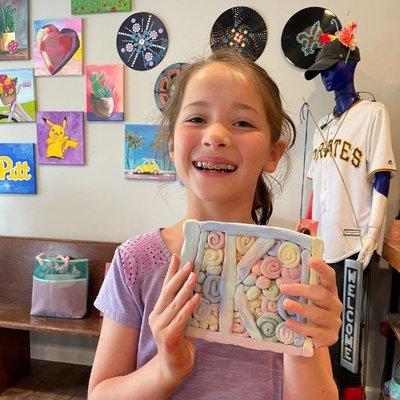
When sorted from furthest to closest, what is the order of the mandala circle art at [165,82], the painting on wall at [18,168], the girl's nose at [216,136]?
1. the painting on wall at [18,168]
2. the mandala circle art at [165,82]
3. the girl's nose at [216,136]

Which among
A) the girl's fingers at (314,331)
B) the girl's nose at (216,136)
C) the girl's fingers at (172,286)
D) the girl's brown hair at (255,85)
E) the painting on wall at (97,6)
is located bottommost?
the girl's fingers at (314,331)

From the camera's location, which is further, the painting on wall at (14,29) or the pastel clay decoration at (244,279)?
the painting on wall at (14,29)

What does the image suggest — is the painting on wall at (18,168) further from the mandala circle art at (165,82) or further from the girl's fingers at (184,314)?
the girl's fingers at (184,314)

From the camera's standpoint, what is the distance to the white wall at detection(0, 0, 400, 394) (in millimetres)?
1879

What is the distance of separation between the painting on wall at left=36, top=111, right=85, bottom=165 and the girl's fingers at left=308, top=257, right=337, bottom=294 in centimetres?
193

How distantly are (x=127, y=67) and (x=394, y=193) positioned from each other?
1.52 meters

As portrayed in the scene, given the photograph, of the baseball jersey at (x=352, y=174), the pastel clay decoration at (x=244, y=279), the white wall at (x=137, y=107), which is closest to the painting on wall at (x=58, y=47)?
the white wall at (x=137, y=107)

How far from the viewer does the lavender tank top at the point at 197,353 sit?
65cm

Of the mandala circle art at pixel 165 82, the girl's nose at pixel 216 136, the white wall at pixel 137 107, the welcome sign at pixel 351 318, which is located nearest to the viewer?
the girl's nose at pixel 216 136

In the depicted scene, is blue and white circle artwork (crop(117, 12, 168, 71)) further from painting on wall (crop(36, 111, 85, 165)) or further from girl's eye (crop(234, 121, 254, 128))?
girl's eye (crop(234, 121, 254, 128))

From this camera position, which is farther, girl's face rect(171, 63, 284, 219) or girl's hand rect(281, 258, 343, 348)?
girl's face rect(171, 63, 284, 219)

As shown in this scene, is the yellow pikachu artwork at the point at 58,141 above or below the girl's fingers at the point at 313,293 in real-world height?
above

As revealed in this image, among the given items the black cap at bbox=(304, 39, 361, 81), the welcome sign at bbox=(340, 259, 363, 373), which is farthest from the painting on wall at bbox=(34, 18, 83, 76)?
the welcome sign at bbox=(340, 259, 363, 373)

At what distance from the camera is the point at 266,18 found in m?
1.96
